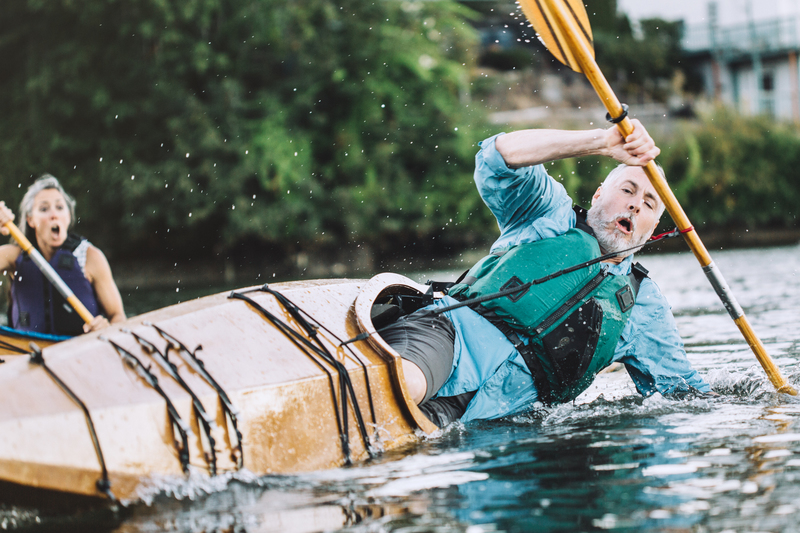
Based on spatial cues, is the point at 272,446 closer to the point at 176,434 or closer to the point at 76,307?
the point at 176,434

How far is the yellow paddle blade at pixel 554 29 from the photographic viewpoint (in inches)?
132

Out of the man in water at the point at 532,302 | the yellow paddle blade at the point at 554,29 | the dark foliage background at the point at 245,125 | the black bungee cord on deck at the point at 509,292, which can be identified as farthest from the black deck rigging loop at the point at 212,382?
the dark foliage background at the point at 245,125

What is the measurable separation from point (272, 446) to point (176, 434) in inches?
13.0

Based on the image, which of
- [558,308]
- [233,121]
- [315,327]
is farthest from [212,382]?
[233,121]

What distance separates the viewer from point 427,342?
11.1 feet

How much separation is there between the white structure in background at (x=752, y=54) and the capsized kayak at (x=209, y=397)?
100ft

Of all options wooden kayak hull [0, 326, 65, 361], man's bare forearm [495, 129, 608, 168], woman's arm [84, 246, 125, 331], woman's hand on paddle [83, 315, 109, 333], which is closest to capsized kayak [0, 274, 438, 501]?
man's bare forearm [495, 129, 608, 168]

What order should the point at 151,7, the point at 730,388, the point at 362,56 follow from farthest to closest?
the point at 362,56 → the point at 151,7 → the point at 730,388

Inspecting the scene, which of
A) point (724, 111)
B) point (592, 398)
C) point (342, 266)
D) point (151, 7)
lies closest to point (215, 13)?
point (151, 7)

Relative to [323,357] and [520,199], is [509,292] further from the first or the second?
[323,357]

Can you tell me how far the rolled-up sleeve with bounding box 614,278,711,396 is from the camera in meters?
3.81

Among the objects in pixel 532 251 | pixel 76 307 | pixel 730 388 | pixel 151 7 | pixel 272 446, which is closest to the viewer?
pixel 272 446

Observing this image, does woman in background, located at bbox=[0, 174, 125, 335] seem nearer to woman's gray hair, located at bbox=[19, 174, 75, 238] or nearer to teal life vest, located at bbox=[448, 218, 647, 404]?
woman's gray hair, located at bbox=[19, 174, 75, 238]

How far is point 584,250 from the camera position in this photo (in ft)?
11.8
